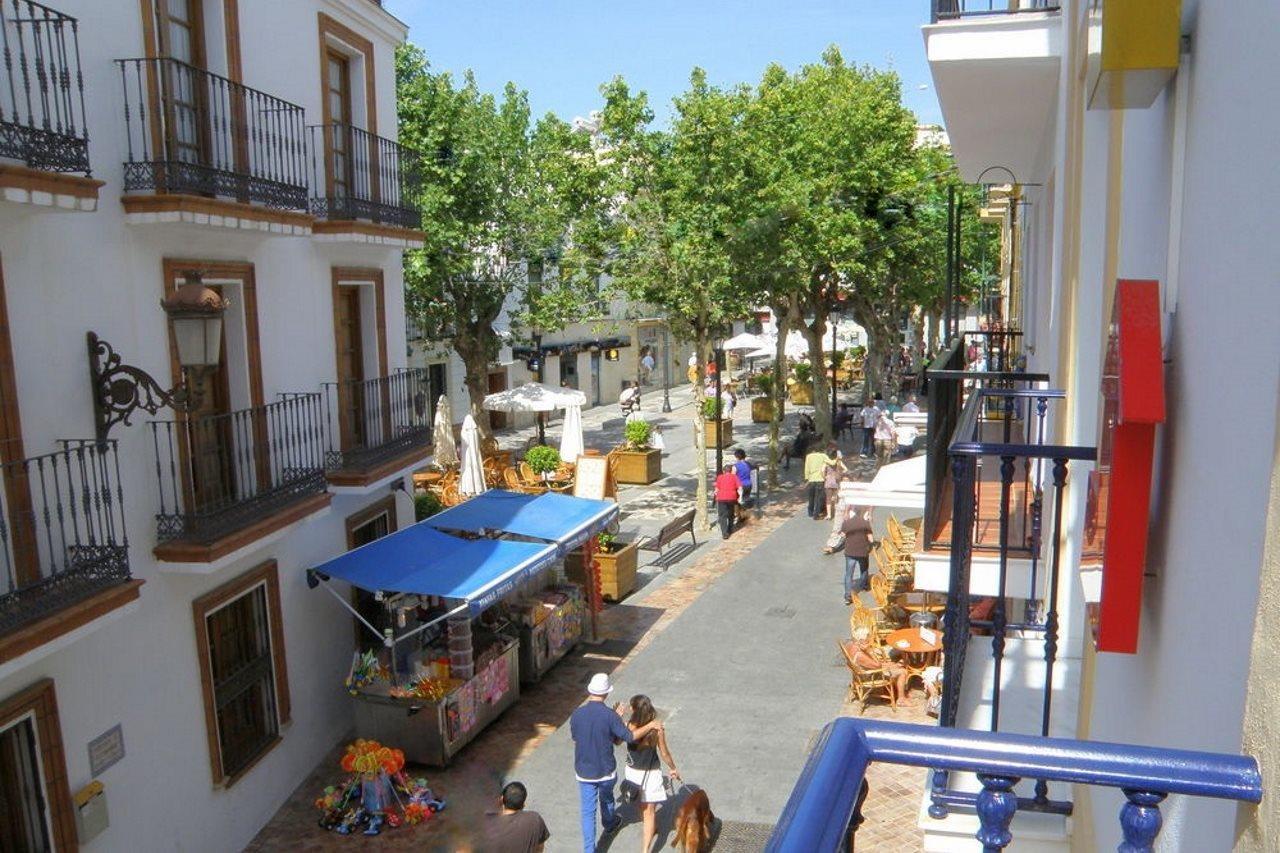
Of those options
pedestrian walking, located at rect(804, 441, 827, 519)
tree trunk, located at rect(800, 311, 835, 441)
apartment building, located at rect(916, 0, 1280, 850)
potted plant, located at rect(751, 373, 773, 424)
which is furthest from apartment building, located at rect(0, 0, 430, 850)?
potted plant, located at rect(751, 373, 773, 424)

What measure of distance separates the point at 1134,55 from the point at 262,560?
9716 millimetres

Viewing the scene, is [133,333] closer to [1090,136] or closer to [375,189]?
[375,189]

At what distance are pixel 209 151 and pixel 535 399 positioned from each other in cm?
1555

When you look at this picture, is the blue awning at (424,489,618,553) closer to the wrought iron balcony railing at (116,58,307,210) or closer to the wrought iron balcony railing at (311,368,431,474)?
the wrought iron balcony railing at (311,368,431,474)

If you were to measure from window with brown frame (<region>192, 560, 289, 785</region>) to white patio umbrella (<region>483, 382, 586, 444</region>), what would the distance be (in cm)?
1364

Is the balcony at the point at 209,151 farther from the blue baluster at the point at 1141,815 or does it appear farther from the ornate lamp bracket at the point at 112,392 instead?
the blue baluster at the point at 1141,815

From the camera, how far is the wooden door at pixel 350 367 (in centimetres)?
1224

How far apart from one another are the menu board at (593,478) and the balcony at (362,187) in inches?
226

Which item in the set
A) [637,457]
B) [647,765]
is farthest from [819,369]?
[647,765]

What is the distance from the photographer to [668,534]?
59.9 ft

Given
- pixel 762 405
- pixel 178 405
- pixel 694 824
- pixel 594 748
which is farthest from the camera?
pixel 762 405

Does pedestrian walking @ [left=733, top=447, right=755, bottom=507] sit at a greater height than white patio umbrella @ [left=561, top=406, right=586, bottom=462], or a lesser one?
lesser

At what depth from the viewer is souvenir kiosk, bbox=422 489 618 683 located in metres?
13.2

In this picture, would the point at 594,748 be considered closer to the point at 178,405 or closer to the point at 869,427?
the point at 178,405
